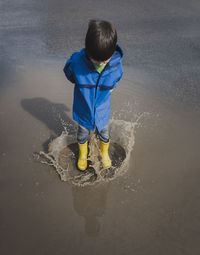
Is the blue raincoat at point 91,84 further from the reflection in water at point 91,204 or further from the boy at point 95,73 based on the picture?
the reflection in water at point 91,204

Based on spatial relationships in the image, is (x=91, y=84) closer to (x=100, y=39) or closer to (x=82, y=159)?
(x=100, y=39)

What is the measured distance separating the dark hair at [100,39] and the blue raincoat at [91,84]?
218mm

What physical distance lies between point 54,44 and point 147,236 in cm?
405

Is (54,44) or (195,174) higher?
(54,44)

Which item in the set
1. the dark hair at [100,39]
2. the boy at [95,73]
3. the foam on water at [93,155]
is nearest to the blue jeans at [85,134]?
the boy at [95,73]

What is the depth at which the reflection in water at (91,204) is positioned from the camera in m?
Result: 1.92

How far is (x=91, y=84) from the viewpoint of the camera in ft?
6.06

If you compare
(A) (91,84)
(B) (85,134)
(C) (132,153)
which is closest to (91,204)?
(B) (85,134)

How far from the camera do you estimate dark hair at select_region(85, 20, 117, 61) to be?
1.49 m

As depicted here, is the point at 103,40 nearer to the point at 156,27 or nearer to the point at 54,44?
the point at 54,44

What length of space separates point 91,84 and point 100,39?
42 cm

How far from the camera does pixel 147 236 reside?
1.83 m

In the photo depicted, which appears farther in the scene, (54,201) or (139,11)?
(139,11)

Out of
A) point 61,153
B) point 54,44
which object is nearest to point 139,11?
point 54,44
